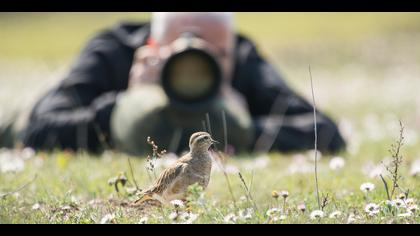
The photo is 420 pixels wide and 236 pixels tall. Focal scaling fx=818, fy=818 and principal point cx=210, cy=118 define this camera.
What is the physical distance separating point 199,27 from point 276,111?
5.67 feet

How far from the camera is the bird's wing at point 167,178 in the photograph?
4.28m

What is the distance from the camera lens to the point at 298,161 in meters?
8.22

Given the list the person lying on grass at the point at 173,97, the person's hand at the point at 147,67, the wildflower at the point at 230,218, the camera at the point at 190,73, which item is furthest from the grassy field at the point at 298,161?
the person's hand at the point at 147,67

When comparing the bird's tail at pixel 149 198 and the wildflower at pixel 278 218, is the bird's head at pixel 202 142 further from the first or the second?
the wildflower at pixel 278 218

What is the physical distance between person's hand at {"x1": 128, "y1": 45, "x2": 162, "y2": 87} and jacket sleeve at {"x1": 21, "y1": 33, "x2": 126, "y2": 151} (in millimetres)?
407

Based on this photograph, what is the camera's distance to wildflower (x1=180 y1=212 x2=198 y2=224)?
4.03 m

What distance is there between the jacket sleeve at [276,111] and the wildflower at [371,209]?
4.96 meters

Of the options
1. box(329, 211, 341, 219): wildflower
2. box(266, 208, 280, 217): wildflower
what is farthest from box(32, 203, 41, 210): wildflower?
box(329, 211, 341, 219): wildflower

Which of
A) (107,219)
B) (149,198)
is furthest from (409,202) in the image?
(107,219)

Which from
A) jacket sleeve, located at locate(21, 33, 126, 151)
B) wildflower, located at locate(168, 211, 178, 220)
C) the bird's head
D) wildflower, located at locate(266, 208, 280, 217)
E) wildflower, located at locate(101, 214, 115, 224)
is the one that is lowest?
jacket sleeve, located at locate(21, 33, 126, 151)

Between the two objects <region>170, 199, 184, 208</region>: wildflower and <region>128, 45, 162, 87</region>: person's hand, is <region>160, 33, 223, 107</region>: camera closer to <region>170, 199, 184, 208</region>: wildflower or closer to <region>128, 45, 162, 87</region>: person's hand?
<region>128, 45, 162, 87</region>: person's hand

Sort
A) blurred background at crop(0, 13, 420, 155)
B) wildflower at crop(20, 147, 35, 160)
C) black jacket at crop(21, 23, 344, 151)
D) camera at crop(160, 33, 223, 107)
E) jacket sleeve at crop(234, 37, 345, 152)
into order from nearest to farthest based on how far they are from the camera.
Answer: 1. camera at crop(160, 33, 223, 107)
2. wildflower at crop(20, 147, 35, 160)
3. black jacket at crop(21, 23, 344, 151)
4. jacket sleeve at crop(234, 37, 345, 152)
5. blurred background at crop(0, 13, 420, 155)
